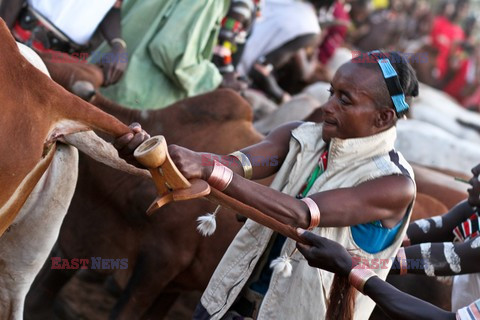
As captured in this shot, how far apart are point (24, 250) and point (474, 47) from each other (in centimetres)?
1299

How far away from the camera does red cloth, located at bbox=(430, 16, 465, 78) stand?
14641 mm

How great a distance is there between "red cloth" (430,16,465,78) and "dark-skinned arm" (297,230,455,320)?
40.6ft

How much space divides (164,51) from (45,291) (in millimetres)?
1662

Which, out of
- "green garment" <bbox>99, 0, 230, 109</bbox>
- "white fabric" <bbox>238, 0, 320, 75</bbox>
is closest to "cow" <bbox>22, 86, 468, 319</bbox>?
→ "green garment" <bbox>99, 0, 230, 109</bbox>

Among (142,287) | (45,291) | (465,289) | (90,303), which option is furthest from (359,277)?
(90,303)

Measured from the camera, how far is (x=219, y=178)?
8.63 feet

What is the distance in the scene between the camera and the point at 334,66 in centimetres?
1016

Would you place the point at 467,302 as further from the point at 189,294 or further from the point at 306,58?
the point at 306,58

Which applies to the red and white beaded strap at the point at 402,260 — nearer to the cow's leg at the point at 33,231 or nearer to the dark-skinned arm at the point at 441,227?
the dark-skinned arm at the point at 441,227

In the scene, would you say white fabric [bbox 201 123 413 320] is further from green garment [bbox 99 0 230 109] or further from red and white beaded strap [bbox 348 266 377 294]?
green garment [bbox 99 0 230 109]

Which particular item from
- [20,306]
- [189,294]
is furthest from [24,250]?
[189,294]

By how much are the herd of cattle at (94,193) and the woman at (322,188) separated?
33 cm

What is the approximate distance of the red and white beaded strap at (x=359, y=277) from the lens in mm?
2660

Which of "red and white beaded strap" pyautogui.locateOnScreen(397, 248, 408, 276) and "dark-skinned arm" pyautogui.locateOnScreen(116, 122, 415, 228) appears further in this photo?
"red and white beaded strap" pyautogui.locateOnScreen(397, 248, 408, 276)
